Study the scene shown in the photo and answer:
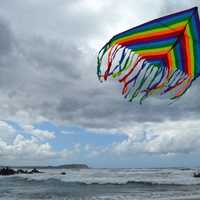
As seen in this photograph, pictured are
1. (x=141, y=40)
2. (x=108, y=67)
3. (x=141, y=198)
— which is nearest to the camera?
(x=108, y=67)

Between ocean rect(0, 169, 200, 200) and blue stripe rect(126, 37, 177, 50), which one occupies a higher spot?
blue stripe rect(126, 37, 177, 50)

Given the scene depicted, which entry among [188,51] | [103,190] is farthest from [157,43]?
[103,190]

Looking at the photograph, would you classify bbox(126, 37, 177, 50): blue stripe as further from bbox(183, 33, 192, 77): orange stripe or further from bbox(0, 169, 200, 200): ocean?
bbox(0, 169, 200, 200): ocean

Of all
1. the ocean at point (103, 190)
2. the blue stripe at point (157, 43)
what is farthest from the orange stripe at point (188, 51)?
the ocean at point (103, 190)

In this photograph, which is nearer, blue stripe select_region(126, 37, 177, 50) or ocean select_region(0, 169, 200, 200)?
blue stripe select_region(126, 37, 177, 50)

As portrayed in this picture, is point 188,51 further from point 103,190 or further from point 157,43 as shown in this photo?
point 103,190

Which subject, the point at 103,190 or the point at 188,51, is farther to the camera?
the point at 103,190

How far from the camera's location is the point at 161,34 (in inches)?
186

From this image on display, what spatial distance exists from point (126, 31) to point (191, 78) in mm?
862

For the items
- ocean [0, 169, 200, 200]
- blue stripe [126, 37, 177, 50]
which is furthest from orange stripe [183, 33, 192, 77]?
ocean [0, 169, 200, 200]

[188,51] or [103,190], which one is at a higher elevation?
[188,51]

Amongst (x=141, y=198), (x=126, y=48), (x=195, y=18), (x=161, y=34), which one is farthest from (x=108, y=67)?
(x=141, y=198)

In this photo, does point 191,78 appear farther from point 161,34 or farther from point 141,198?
point 141,198

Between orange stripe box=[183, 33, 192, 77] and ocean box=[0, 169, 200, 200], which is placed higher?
orange stripe box=[183, 33, 192, 77]
